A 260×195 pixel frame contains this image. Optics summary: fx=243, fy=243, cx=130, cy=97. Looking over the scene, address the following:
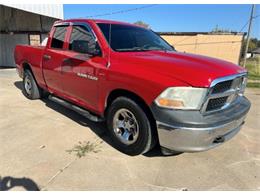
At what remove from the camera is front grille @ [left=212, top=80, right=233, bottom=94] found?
9.38 feet

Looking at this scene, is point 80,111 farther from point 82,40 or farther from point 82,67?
point 82,40

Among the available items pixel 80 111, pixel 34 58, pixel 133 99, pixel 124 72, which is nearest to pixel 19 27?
pixel 34 58

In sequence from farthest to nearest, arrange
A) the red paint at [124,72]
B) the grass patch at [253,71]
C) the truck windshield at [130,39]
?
the grass patch at [253,71] → the truck windshield at [130,39] → the red paint at [124,72]

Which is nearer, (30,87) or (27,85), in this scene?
(30,87)

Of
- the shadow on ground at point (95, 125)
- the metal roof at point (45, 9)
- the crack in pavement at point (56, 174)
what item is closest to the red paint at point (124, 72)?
the shadow on ground at point (95, 125)

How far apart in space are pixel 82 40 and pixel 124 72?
1133 mm

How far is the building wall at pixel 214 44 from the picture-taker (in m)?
23.4

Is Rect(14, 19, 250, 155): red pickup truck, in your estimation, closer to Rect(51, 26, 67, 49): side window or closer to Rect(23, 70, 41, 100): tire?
Rect(51, 26, 67, 49): side window

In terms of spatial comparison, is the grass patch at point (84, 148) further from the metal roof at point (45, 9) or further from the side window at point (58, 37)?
the metal roof at point (45, 9)

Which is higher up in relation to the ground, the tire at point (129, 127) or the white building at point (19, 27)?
the white building at point (19, 27)

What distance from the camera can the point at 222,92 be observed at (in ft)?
9.76

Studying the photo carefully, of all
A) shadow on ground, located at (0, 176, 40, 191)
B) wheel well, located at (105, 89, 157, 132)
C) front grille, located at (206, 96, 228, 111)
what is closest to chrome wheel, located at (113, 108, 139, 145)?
wheel well, located at (105, 89, 157, 132)

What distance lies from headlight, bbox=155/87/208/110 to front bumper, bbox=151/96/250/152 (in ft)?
0.22
